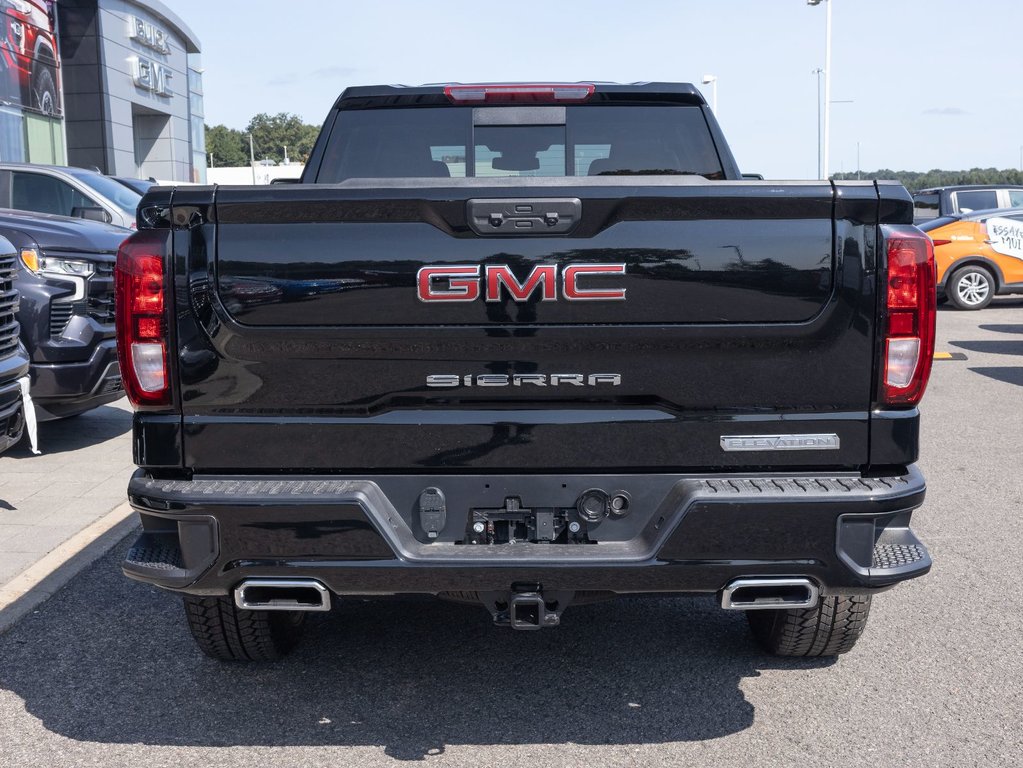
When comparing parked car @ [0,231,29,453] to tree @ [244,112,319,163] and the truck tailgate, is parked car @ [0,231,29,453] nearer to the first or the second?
the truck tailgate

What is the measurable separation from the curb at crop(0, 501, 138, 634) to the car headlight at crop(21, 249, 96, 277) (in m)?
2.08

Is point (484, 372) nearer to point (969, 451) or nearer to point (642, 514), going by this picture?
point (642, 514)

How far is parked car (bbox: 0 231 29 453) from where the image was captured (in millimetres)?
5340

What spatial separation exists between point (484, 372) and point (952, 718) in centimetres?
192

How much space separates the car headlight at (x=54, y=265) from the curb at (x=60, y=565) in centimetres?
208

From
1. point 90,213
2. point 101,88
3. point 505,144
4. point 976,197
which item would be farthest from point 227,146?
point 505,144

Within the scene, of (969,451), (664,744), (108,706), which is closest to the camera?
(664,744)

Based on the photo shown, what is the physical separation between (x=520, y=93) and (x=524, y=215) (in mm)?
1422

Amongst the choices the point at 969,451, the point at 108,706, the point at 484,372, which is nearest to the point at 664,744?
the point at 484,372

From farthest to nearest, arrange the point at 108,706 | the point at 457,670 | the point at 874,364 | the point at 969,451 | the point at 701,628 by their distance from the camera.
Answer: the point at 969,451 < the point at 701,628 < the point at 457,670 < the point at 108,706 < the point at 874,364

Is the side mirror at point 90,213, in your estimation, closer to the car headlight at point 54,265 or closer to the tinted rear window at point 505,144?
the car headlight at point 54,265

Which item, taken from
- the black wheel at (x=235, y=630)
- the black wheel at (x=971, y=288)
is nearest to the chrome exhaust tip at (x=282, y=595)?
the black wheel at (x=235, y=630)

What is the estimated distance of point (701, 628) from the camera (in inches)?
173

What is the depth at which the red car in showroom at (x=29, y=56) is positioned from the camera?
29.8 metres
